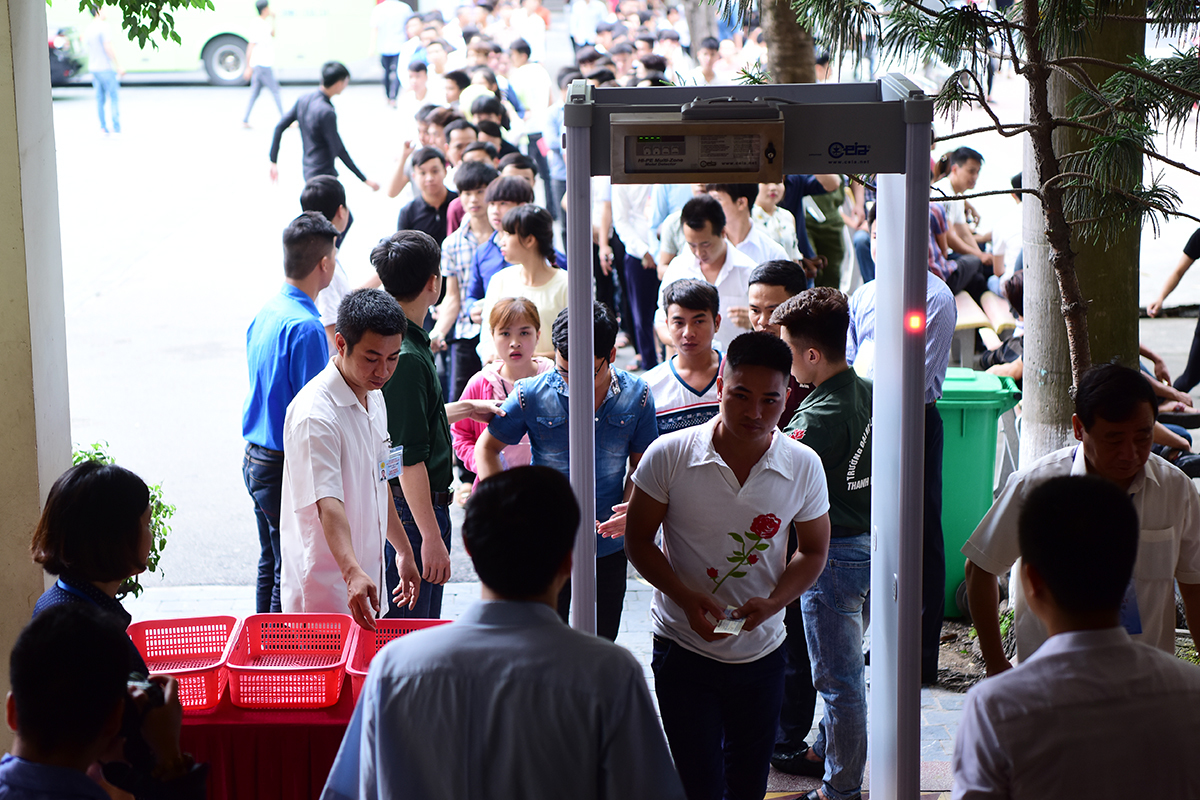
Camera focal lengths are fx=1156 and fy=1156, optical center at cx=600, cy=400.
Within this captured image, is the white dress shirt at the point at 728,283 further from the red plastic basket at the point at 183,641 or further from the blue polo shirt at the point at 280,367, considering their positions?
the red plastic basket at the point at 183,641

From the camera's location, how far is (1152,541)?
309 centimetres

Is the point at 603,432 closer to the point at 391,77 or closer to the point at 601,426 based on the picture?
the point at 601,426

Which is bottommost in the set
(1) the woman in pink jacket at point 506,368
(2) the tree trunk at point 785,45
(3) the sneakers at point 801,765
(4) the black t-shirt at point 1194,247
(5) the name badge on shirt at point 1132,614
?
(3) the sneakers at point 801,765

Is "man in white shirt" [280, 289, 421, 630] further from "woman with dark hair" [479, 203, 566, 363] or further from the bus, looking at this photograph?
the bus

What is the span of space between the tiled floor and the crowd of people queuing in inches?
6.2

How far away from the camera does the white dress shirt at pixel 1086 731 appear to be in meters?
2.04

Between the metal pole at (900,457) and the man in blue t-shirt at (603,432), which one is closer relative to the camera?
the metal pole at (900,457)

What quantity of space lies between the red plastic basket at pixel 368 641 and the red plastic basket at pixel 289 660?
0.09ft

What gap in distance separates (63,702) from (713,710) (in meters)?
1.87

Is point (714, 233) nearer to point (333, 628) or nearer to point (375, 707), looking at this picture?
point (333, 628)

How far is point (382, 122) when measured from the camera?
20500 mm

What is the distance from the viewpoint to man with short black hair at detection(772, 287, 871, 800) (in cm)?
389

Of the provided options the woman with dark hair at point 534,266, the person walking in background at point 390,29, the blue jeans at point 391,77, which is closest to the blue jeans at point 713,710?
the woman with dark hair at point 534,266

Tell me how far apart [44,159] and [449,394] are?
4.08 m
